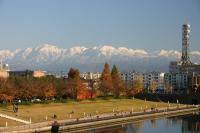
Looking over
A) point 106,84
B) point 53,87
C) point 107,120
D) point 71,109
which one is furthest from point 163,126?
point 106,84

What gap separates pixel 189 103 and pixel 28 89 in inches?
1396

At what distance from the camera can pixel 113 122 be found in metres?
55.6

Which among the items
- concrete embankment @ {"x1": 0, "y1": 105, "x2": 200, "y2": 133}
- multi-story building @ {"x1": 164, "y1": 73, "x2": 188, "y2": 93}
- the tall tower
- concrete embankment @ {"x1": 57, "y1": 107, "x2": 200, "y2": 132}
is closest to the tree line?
concrete embankment @ {"x1": 0, "y1": 105, "x2": 200, "y2": 133}

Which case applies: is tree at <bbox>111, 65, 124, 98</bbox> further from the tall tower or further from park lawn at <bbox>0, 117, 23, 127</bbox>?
the tall tower

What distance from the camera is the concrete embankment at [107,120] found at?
1789 inches

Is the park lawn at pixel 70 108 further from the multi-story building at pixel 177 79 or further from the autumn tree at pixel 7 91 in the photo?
the multi-story building at pixel 177 79

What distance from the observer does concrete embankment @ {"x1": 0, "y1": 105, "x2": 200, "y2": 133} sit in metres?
45.4

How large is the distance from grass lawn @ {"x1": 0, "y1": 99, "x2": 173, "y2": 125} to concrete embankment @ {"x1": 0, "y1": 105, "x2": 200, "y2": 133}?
315cm

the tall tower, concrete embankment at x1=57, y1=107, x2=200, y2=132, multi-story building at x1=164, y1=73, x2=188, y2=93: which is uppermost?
the tall tower

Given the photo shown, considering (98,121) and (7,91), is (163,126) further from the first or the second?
(7,91)

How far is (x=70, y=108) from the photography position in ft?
208

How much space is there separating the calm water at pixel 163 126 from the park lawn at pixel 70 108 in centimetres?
620

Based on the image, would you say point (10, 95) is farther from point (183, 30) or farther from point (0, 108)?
point (183, 30)

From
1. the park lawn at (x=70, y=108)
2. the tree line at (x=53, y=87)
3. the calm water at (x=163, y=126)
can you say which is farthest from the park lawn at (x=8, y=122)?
the tree line at (x=53, y=87)
